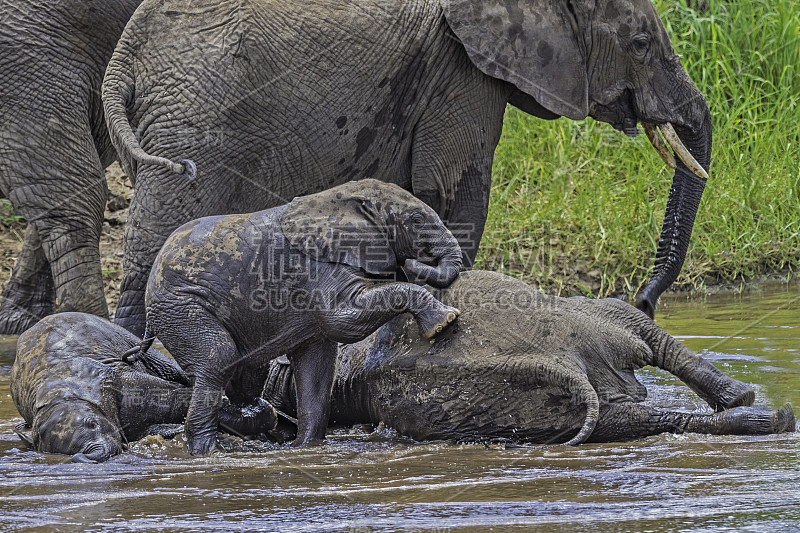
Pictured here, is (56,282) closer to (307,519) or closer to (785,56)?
(307,519)

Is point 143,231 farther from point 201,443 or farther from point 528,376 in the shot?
point 528,376

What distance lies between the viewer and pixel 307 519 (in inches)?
135

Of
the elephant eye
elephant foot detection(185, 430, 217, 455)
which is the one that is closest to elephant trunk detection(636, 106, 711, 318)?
the elephant eye

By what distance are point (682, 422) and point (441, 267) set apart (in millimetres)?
Answer: 1069

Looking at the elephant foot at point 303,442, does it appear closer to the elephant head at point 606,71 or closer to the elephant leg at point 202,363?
the elephant leg at point 202,363

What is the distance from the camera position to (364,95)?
5.79 meters

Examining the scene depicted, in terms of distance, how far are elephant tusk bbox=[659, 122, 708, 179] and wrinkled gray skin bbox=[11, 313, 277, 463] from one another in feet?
8.91

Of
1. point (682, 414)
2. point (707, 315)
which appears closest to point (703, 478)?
point (682, 414)

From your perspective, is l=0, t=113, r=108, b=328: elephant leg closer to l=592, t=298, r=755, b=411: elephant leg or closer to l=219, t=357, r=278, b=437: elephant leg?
l=219, t=357, r=278, b=437: elephant leg

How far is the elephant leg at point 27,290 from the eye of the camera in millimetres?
7629

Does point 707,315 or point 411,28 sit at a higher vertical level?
point 411,28

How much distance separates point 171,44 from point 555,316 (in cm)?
219

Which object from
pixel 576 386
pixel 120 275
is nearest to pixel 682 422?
pixel 576 386

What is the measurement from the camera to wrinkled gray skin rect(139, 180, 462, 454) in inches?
176
